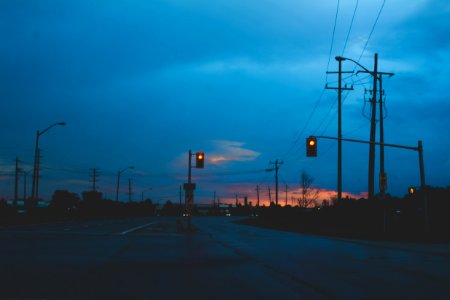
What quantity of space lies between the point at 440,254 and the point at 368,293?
14266 millimetres

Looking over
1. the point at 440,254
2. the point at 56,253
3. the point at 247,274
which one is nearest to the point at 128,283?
the point at 247,274

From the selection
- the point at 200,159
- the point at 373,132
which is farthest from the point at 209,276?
the point at 373,132

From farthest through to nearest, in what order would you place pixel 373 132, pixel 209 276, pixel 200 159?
pixel 373 132 < pixel 200 159 < pixel 209 276

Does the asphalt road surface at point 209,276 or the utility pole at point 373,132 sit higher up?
the utility pole at point 373,132

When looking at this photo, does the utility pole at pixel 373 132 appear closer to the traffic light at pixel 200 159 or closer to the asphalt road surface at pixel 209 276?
the traffic light at pixel 200 159

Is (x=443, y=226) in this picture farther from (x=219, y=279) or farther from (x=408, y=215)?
(x=219, y=279)

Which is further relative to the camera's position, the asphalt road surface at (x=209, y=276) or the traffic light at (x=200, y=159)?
the traffic light at (x=200, y=159)

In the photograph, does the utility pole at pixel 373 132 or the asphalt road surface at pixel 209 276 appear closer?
the asphalt road surface at pixel 209 276

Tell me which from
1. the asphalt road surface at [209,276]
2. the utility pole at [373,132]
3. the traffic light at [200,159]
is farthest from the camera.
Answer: the utility pole at [373,132]

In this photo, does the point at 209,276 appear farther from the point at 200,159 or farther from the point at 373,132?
the point at 373,132

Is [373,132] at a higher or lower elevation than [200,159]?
higher

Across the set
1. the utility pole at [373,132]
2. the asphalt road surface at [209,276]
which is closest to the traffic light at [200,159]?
the utility pole at [373,132]

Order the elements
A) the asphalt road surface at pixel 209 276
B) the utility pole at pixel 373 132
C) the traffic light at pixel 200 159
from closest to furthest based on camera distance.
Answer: the asphalt road surface at pixel 209 276
the traffic light at pixel 200 159
the utility pole at pixel 373 132

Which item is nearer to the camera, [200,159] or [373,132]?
[200,159]
